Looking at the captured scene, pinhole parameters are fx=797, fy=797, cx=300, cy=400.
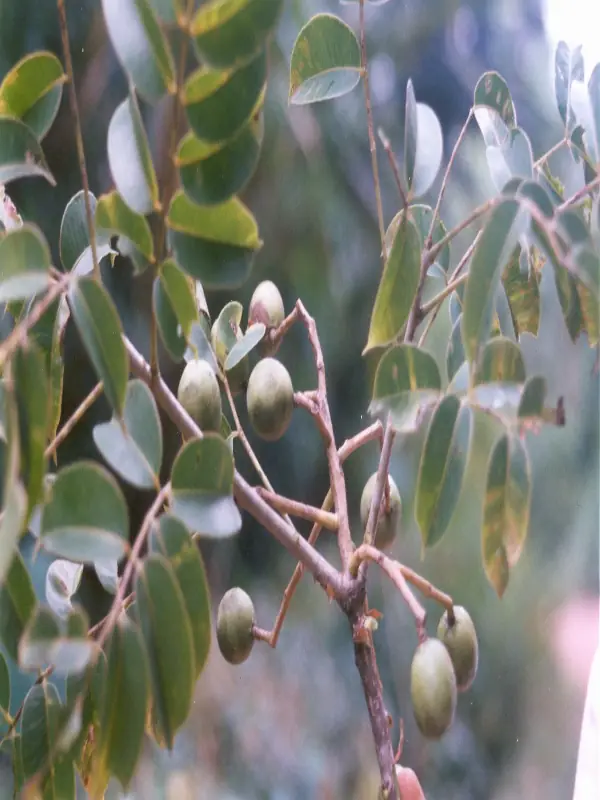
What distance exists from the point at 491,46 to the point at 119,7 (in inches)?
11.0

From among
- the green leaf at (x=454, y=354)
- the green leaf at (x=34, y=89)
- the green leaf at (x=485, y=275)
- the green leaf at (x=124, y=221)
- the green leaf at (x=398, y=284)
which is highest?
the green leaf at (x=34, y=89)

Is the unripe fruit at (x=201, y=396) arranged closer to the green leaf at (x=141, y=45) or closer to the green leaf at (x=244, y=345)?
the green leaf at (x=244, y=345)

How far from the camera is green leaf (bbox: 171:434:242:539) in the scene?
0.34 metres

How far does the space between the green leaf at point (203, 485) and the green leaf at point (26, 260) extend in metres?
0.09

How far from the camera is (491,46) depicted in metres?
0.50

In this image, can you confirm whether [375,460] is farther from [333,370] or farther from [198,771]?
[198,771]

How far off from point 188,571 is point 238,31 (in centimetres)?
21

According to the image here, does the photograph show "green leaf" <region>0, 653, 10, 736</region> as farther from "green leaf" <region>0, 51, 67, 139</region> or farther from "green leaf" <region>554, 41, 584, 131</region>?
"green leaf" <region>554, 41, 584, 131</region>

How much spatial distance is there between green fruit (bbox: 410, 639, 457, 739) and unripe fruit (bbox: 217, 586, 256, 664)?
0.13 m

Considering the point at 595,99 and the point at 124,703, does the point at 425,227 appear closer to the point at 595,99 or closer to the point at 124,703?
the point at 595,99

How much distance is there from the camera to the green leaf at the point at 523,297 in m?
0.46

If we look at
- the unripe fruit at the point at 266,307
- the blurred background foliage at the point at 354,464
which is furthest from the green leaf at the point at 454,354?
the unripe fruit at the point at 266,307

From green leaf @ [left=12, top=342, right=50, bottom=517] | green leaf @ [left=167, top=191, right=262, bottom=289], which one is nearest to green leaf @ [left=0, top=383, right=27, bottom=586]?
green leaf @ [left=12, top=342, right=50, bottom=517]

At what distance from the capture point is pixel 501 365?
1.19 ft
